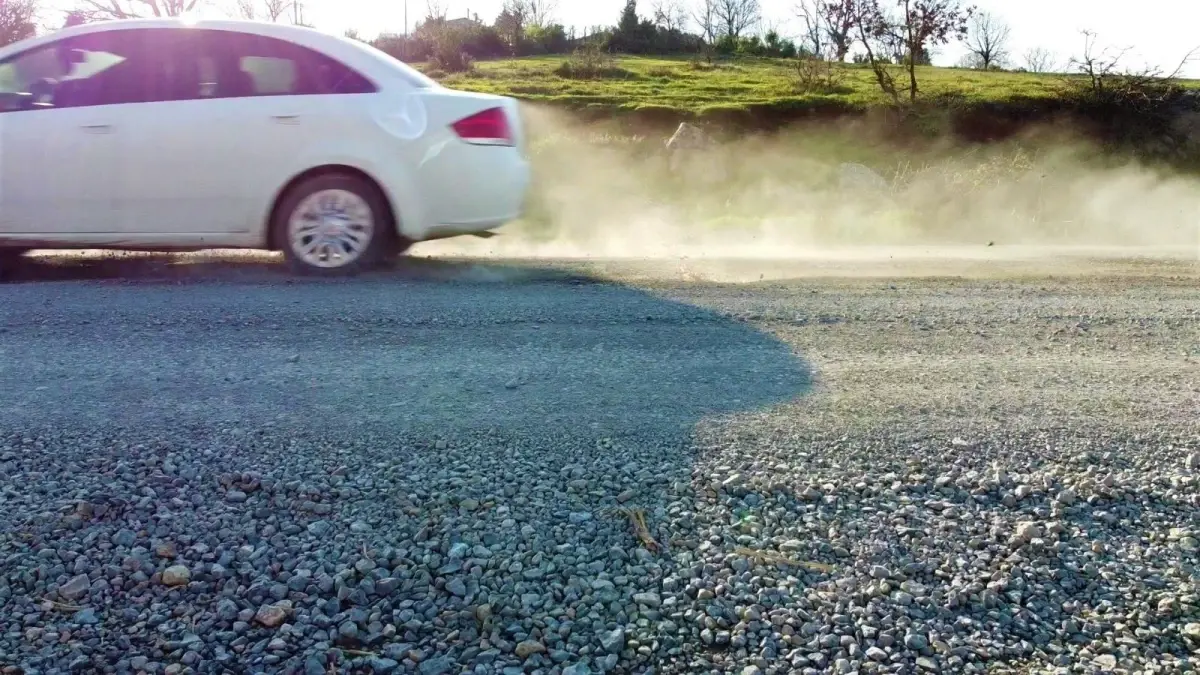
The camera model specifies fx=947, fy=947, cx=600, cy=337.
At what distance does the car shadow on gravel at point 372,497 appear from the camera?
2229 millimetres

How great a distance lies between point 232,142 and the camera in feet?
20.9

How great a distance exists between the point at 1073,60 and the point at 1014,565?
20340mm

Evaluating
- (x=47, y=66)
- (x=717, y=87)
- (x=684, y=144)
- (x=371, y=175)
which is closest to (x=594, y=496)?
(x=371, y=175)

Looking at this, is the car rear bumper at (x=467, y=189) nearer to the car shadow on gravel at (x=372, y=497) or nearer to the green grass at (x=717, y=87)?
the car shadow on gravel at (x=372, y=497)

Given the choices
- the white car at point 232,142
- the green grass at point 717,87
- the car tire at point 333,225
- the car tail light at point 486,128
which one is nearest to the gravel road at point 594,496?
the car tire at point 333,225

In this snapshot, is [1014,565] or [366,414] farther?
[366,414]


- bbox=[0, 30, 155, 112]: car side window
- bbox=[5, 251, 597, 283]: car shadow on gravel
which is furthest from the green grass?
bbox=[0, 30, 155, 112]: car side window

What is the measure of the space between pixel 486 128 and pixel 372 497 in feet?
13.8

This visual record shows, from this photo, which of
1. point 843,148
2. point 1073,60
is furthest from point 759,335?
point 1073,60

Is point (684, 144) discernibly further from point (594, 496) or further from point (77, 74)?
point (594, 496)

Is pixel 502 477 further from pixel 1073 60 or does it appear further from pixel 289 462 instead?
pixel 1073 60

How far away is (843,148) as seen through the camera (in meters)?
20.3

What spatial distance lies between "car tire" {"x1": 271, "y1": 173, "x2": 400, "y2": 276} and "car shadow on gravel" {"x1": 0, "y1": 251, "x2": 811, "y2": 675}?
169 cm

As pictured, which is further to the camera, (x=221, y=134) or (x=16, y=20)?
(x=16, y=20)
